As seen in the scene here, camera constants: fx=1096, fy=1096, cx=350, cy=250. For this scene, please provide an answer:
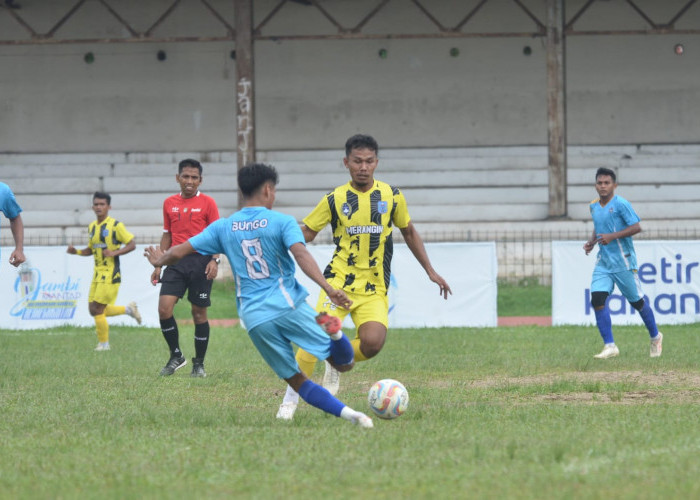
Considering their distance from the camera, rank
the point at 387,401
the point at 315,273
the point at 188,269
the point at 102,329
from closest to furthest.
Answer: the point at 315,273
the point at 387,401
the point at 188,269
the point at 102,329

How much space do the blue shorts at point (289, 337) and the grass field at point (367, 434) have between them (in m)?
0.43

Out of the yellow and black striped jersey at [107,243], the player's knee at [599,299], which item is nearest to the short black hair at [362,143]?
the player's knee at [599,299]

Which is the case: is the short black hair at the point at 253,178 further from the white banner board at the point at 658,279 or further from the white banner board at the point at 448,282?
the white banner board at the point at 658,279

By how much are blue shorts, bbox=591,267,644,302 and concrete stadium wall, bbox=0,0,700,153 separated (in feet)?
62.4

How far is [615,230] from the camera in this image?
1241 cm

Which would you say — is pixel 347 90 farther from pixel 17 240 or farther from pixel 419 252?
pixel 419 252

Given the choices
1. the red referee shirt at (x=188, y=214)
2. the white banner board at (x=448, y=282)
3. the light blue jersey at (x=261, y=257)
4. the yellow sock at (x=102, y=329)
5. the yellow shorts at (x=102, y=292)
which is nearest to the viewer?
the light blue jersey at (x=261, y=257)

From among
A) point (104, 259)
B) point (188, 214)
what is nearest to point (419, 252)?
point (188, 214)

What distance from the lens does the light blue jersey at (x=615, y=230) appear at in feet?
40.4

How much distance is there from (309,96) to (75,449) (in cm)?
2625

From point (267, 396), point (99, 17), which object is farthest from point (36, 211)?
point (267, 396)

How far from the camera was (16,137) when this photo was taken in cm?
3231

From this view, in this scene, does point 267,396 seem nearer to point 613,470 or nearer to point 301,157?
point 613,470

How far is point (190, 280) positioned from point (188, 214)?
66 cm
